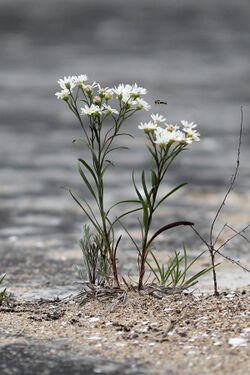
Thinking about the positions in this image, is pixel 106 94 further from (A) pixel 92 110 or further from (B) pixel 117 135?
(B) pixel 117 135

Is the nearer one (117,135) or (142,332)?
(142,332)

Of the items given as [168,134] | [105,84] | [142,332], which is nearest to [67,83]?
[168,134]

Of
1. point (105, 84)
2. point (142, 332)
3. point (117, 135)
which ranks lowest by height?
point (142, 332)

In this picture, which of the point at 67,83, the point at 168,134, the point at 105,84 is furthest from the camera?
the point at 105,84

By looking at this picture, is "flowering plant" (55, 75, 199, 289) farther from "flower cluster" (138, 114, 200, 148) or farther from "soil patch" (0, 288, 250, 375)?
"soil patch" (0, 288, 250, 375)

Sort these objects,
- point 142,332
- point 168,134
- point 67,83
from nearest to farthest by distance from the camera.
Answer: point 142,332
point 168,134
point 67,83

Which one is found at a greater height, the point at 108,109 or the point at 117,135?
the point at 108,109

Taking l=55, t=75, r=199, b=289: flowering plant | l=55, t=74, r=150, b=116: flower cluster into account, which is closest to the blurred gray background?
l=55, t=75, r=199, b=289: flowering plant

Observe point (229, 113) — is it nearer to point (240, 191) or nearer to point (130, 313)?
point (240, 191)
